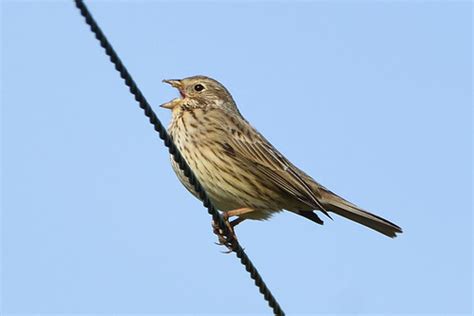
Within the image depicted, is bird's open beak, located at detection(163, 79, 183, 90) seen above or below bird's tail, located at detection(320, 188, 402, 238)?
above

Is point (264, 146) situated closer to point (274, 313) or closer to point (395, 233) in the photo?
point (395, 233)

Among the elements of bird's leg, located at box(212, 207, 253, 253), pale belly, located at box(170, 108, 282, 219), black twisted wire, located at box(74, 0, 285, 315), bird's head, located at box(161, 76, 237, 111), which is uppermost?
bird's head, located at box(161, 76, 237, 111)

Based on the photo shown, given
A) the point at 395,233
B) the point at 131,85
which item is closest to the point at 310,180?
the point at 395,233

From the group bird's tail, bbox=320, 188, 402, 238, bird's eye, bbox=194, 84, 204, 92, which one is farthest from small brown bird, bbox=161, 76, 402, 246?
bird's eye, bbox=194, 84, 204, 92

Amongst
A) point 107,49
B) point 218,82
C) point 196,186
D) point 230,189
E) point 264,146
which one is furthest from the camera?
point 218,82

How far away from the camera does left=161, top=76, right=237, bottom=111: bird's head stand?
10375mm

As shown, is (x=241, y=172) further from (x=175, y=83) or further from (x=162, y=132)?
(x=162, y=132)

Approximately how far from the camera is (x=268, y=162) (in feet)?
32.4

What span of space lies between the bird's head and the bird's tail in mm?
1594

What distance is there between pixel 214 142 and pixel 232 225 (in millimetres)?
854

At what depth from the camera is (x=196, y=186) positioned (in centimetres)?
652

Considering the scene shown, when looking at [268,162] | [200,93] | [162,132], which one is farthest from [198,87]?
[162,132]

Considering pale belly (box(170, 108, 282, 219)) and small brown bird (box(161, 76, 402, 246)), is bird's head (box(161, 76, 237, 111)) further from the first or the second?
pale belly (box(170, 108, 282, 219))

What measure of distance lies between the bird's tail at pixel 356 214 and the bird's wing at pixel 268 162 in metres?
0.13
